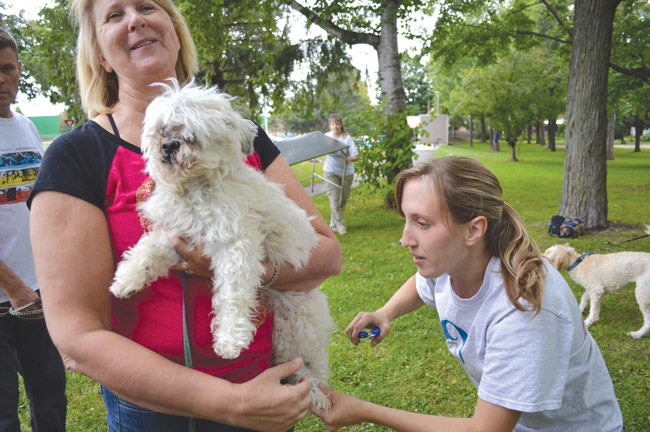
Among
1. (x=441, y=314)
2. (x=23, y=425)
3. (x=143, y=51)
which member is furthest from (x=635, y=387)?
(x=23, y=425)

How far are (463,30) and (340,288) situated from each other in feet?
33.2

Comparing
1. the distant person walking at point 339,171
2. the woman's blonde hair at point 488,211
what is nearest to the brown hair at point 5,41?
the woman's blonde hair at point 488,211

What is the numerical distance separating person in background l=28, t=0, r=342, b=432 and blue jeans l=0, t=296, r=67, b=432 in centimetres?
160

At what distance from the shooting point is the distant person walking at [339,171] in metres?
11.1

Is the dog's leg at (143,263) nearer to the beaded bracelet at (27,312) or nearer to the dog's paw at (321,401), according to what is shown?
the dog's paw at (321,401)

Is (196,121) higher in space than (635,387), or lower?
higher

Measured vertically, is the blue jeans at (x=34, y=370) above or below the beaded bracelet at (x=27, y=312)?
below

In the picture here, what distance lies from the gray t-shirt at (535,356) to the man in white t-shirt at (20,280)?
2.75 metres

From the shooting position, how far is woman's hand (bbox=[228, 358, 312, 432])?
4.46 ft

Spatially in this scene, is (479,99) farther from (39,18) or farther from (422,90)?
(422,90)

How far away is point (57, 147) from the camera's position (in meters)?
1.43

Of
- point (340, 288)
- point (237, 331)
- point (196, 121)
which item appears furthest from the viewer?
point (340, 288)

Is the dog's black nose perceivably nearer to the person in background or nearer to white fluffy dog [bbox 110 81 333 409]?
white fluffy dog [bbox 110 81 333 409]

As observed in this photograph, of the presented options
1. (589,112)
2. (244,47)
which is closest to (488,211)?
(589,112)
